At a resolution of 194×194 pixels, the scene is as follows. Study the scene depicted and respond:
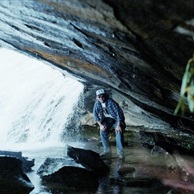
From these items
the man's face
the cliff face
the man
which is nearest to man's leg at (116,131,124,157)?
the man

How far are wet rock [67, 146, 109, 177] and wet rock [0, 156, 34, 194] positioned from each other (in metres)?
1.59

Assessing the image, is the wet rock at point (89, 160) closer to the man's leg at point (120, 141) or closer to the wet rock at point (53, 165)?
the wet rock at point (53, 165)

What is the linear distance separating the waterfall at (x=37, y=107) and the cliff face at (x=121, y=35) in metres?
7.70

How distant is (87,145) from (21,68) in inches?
388

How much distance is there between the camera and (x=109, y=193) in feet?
22.6

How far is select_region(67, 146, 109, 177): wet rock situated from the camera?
336 inches

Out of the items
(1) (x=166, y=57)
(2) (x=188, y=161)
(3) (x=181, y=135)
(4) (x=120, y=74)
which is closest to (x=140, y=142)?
(3) (x=181, y=135)

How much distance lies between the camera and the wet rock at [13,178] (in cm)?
695

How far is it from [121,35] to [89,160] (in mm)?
4433

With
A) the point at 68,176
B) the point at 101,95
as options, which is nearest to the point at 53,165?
the point at 68,176

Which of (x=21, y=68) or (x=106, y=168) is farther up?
(x=21, y=68)

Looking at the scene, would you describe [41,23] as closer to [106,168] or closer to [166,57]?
[166,57]

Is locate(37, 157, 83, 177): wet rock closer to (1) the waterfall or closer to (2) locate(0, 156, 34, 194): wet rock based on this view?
(2) locate(0, 156, 34, 194): wet rock

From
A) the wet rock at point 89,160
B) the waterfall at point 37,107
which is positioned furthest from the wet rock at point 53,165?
the waterfall at point 37,107
